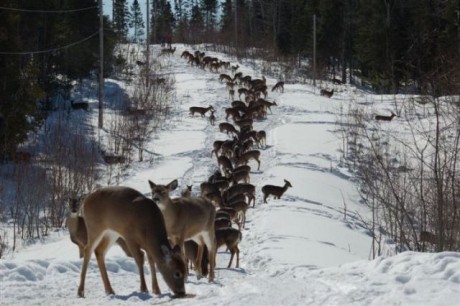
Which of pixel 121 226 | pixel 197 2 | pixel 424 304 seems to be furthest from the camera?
pixel 197 2

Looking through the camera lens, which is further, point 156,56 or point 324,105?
point 156,56

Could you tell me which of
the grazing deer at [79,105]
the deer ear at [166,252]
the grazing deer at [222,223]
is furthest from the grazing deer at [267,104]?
the deer ear at [166,252]

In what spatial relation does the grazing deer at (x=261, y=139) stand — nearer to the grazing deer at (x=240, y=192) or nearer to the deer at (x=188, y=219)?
the grazing deer at (x=240, y=192)

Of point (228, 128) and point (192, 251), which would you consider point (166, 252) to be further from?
point (228, 128)

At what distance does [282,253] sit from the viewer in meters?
12.4

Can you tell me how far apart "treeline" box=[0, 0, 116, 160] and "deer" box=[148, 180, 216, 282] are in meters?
11.9

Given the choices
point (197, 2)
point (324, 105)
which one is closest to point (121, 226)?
point (324, 105)

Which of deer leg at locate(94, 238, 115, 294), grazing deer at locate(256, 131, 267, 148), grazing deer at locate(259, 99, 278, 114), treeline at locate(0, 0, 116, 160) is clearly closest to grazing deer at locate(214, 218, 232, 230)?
deer leg at locate(94, 238, 115, 294)

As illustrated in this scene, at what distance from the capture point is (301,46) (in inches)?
2645

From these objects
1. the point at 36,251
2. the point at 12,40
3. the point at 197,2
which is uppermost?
the point at 197,2

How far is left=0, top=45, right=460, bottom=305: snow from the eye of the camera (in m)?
6.10

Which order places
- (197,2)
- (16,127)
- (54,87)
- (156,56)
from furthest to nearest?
(197,2) < (156,56) < (54,87) < (16,127)

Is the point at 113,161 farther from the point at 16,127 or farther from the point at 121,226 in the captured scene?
the point at 121,226

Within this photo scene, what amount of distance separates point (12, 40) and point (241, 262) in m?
15.8
